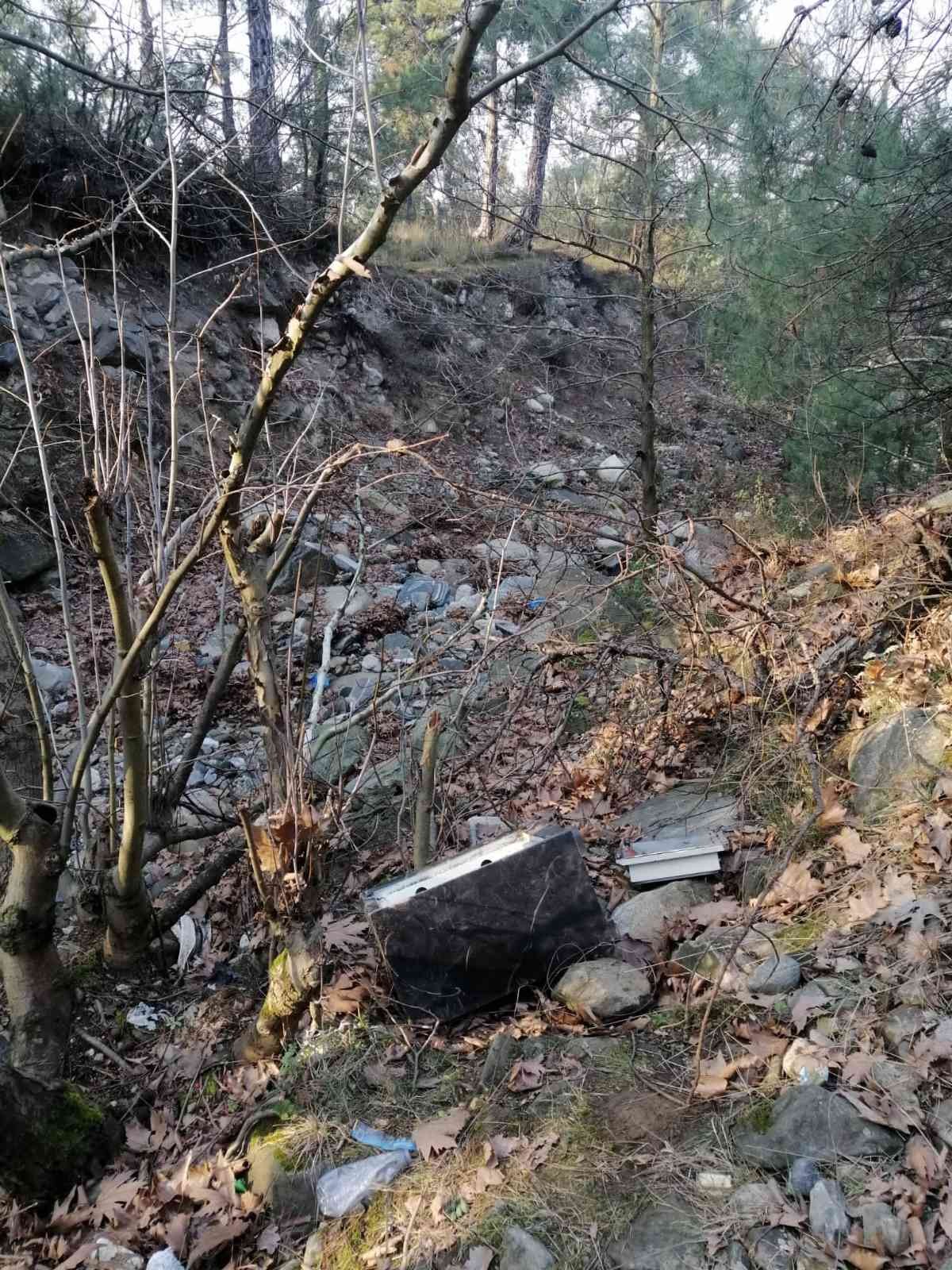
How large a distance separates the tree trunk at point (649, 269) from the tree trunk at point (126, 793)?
4327 millimetres

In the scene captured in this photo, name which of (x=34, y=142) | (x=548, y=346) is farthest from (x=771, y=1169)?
(x=548, y=346)

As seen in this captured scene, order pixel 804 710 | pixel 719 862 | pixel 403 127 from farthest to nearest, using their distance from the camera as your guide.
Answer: pixel 403 127 < pixel 804 710 < pixel 719 862

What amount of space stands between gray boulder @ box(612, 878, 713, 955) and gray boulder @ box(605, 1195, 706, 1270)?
1.00 m

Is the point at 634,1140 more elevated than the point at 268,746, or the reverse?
the point at 268,746

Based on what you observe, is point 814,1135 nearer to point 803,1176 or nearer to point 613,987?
point 803,1176

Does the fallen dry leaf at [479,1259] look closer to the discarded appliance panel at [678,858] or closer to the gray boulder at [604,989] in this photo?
the gray boulder at [604,989]

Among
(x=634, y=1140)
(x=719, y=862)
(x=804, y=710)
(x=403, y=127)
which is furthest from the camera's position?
(x=403, y=127)

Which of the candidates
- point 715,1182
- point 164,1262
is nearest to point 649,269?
point 715,1182

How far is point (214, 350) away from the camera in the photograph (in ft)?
32.0

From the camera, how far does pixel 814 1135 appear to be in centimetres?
199

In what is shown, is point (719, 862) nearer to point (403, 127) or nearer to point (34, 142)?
point (34, 142)

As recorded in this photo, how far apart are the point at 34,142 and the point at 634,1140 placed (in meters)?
10.3

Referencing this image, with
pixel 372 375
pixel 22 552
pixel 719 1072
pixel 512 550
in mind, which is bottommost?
pixel 719 1072

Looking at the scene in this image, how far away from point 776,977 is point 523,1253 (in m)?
1.03
